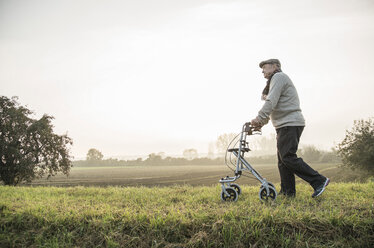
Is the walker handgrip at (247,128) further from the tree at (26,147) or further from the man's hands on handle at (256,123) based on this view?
the tree at (26,147)

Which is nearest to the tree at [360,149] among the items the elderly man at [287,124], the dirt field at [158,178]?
the dirt field at [158,178]

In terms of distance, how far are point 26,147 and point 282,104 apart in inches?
541

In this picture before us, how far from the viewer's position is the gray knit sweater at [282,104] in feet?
13.6

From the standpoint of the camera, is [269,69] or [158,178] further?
[158,178]

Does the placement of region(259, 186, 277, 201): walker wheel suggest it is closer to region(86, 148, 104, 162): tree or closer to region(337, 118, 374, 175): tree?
region(337, 118, 374, 175): tree

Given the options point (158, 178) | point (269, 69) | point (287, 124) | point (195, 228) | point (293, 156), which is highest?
point (269, 69)

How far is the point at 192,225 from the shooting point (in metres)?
2.88

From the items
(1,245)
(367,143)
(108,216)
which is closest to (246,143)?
(108,216)

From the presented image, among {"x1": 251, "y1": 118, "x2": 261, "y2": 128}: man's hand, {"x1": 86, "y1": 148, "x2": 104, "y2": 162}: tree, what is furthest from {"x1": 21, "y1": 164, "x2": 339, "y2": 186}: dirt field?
{"x1": 86, "y1": 148, "x2": 104, "y2": 162}: tree

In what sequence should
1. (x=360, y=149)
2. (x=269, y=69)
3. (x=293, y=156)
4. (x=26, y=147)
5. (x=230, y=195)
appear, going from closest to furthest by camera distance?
(x=293, y=156) < (x=230, y=195) < (x=269, y=69) < (x=26, y=147) < (x=360, y=149)

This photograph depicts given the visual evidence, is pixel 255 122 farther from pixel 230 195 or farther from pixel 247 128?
pixel 230 195

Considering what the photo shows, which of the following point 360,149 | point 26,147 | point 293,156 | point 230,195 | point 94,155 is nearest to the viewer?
point 293,156

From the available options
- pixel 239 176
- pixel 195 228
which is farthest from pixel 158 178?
pixel 195 228

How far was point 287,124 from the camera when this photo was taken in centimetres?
420
